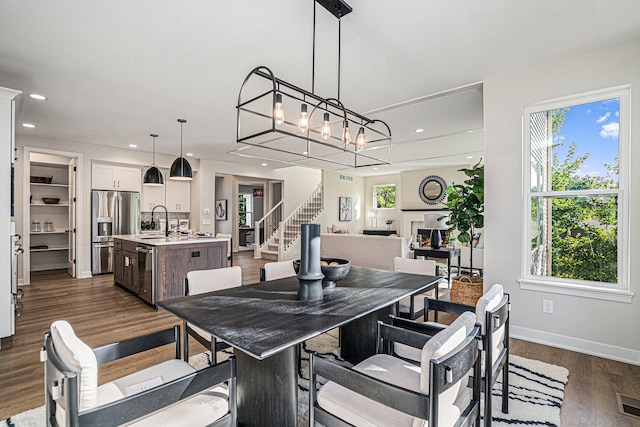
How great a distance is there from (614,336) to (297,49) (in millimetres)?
3676

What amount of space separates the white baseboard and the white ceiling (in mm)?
2565

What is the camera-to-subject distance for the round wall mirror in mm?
9461

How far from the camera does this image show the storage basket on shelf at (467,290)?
3.64 meters

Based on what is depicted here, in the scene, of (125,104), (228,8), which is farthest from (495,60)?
(125,104)

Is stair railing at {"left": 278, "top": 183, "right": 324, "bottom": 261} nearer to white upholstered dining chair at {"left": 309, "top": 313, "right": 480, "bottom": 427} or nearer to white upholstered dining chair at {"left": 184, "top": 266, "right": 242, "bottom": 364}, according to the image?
white upholstered dining chair at {"left": 184, "top": 266, "right": 242, "bottom": 364}

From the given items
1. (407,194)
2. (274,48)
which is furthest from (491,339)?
(407,194)

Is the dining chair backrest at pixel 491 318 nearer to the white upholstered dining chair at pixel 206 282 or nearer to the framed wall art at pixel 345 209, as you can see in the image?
the white upholstered dining chair at pixel 206 282

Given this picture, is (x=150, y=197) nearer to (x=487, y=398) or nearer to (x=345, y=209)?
(x=345, y=209)

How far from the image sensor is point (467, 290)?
12.1 feet

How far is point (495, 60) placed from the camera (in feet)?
9.63

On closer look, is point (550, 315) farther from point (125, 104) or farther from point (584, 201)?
point (125, 104)

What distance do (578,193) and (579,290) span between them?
2.91 feet

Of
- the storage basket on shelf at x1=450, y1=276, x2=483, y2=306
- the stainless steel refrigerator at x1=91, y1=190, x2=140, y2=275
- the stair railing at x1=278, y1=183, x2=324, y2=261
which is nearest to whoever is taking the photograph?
the storage basket on shelf at x1=450, y1=276, x2=483, y2=306

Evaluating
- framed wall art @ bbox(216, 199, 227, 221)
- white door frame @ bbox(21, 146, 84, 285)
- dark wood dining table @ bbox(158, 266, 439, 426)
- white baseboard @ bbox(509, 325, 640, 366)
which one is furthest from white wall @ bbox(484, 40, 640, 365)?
framed wall art @ bbox(216, 199, 227, 221)
